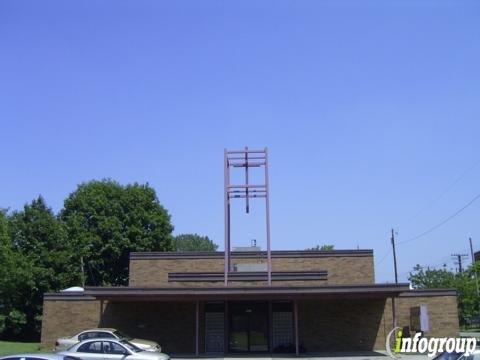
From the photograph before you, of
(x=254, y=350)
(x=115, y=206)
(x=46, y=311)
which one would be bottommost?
(x=254, y=350)

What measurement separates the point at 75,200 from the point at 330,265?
31170 mm

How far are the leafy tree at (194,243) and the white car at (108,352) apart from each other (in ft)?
259

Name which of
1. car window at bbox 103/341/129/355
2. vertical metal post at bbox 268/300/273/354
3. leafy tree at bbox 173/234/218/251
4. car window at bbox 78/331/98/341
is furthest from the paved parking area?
leafy tree at bbox 173/234/218/251

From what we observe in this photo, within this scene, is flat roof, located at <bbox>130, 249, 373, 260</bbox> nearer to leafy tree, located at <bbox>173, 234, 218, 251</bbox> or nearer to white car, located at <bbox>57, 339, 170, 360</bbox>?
white car, located at <bbox>57, 339, 170, 360</bbox>

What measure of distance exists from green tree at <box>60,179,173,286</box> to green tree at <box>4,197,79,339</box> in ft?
20.0

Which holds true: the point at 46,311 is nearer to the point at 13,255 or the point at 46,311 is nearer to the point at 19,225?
the point at 13,255

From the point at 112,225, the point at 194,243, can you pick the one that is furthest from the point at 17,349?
the point at 194,243

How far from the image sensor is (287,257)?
1403 inches

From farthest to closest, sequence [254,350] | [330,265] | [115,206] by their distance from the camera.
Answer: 1. [115,206]
2. [330,265]
3. [254,350]

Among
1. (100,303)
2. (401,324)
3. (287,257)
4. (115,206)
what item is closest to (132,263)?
(100,303)

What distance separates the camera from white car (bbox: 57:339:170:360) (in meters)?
18.4

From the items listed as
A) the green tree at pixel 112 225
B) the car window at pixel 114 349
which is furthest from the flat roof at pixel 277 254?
the green tree at pixel 112 225

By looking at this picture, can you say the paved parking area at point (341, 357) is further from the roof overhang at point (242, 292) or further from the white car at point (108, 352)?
the white car at point (108, 352)

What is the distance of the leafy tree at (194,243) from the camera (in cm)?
9885
